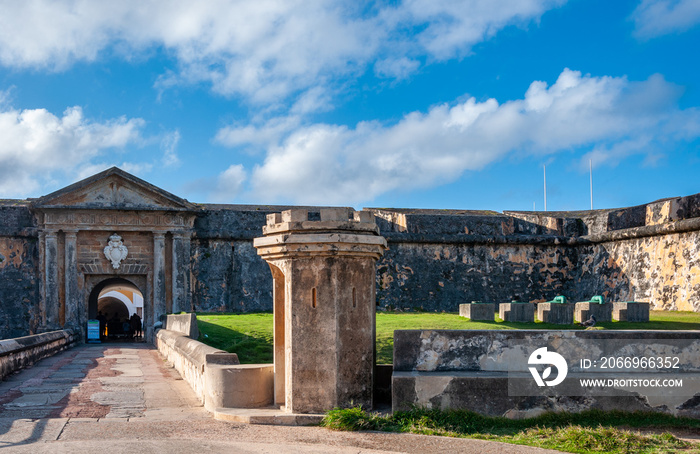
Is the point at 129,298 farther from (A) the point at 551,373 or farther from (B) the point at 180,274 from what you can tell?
(A) the point at 551,373

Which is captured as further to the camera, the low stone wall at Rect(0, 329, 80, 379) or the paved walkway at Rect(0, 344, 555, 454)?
the low stone wall at Rect(0, 329, 80, 379)

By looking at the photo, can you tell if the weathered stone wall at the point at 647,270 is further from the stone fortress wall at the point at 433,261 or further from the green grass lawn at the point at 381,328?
the green grass lawn at the point at 381,328

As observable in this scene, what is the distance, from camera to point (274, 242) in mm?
5410

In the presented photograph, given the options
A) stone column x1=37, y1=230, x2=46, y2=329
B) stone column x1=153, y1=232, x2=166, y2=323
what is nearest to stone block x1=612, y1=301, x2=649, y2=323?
stone column x1=153, y1=232, x2=166, y2=323

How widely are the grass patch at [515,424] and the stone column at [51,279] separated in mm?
13300

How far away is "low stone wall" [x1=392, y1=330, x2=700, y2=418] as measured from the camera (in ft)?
16.3

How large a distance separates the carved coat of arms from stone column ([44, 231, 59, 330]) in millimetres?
1231

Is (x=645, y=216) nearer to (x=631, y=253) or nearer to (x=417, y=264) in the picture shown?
(x=631, y=253)

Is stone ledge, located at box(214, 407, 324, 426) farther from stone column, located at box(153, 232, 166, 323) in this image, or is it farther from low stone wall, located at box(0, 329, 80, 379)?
stone column, located at box(153, 232, 166, 323)

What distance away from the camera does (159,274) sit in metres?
16.8

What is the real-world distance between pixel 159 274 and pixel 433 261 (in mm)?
7098

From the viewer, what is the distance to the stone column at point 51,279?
16.3 metres

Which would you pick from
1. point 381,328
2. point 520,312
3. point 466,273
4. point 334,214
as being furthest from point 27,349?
point 466,273

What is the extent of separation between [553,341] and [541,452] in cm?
112
